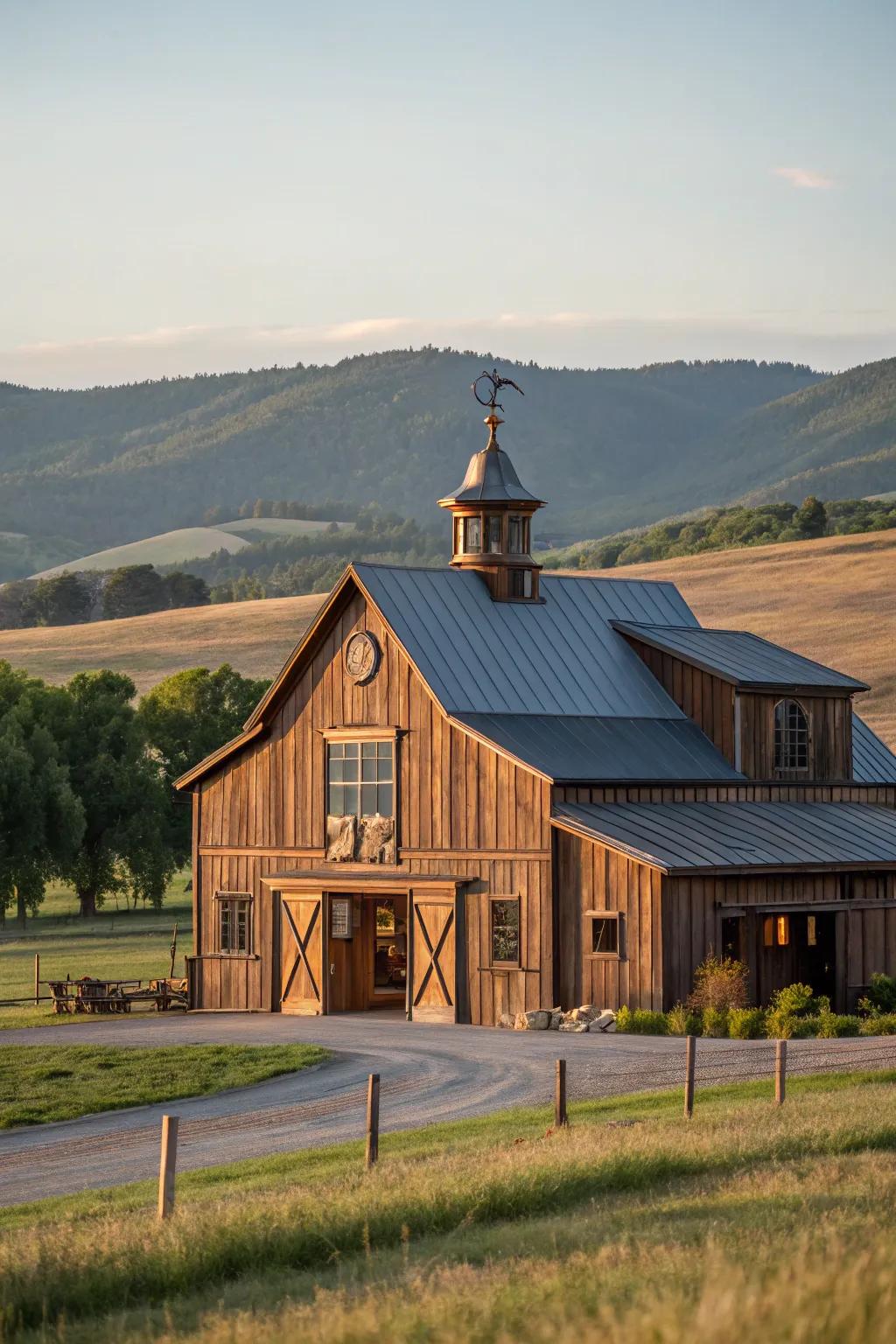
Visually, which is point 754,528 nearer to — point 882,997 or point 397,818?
point 397,818

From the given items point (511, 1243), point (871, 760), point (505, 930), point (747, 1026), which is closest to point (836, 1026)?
point (747, 1026)

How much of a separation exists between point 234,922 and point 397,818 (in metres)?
5.33

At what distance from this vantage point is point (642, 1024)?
35.0 meters

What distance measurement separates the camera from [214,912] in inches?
1735

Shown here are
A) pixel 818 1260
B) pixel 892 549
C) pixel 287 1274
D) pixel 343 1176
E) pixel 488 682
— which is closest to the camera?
pixel 818 1260

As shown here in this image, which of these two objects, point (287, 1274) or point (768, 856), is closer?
point (287, 1274)

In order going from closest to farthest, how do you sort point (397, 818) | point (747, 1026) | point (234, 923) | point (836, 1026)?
point (836, 1026) < point (747, 1026) < point (397, 818) < point (234, 923)

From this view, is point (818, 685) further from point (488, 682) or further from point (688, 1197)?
point (688, 1197)

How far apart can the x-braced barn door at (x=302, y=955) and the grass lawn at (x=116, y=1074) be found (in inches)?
285

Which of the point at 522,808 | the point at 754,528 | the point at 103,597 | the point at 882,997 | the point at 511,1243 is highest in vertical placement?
the point at 754,528

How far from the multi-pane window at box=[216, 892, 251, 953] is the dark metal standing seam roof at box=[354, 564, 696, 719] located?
270 inches

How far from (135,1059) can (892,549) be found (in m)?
82.2

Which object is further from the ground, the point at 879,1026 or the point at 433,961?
the point at 433,961

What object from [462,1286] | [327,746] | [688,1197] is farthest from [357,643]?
[462,1286]
